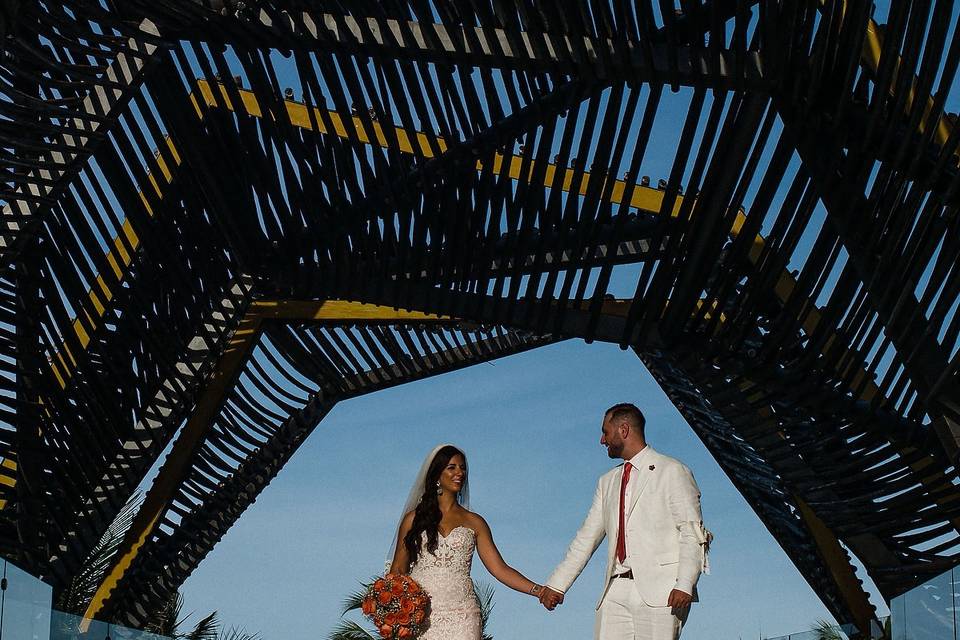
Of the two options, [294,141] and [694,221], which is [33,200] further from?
[694,221]

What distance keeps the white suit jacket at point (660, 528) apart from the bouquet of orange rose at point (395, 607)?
105 centimetres

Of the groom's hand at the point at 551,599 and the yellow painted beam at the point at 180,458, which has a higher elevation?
the yellow painted beam at the point at 180,458

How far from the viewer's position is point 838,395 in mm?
9523

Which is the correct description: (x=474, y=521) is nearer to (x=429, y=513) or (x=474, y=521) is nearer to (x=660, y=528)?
(x=429, y=513)

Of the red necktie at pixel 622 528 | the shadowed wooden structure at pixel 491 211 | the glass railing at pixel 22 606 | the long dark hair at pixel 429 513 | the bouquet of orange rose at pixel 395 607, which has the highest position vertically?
the shadowed wooden structure at pixel 491 211

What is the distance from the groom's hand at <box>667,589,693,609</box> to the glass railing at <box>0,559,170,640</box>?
10.1 ft

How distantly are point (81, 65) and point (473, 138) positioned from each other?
8.58 ft

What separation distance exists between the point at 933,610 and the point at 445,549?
7.88 ft

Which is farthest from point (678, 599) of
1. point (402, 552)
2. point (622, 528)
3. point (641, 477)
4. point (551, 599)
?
point (402, 552)

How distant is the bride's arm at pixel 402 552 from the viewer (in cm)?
702

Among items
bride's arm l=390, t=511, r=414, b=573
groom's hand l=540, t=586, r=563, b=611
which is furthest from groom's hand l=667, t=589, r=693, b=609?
bride's arm l=390, t=511, r=414, b=573

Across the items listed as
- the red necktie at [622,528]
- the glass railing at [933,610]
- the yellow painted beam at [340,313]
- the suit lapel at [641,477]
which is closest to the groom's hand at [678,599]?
the red necktie at [622,528]

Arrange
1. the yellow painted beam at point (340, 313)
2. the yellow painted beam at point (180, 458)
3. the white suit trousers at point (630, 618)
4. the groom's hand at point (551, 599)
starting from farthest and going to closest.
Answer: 1. the yellow painted beam at point (340, 313)
2. the yellow painted beam at point (180, 458)
3. the groom's hand at point (551, 599)
4. the white suit trousers at point (630, 618)

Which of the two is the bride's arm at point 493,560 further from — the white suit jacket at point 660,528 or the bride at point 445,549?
the white suit jacket at point 660,528
